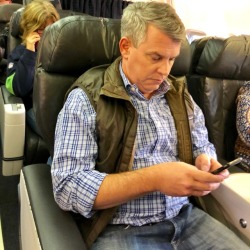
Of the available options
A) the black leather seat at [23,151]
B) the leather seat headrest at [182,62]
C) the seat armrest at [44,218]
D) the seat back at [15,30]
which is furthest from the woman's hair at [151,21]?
the seat back at [15,30]

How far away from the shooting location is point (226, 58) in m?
1.44

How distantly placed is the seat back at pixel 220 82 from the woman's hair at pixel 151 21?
530 millimetres

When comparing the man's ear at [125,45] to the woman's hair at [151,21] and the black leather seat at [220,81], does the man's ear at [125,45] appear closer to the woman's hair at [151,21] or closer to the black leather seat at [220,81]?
the woman's hair at [151,21]

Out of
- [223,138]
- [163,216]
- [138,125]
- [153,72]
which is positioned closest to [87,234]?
[163,216]

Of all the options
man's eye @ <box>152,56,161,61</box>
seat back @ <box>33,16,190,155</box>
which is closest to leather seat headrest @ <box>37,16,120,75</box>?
seat back @ <box>33,16,190,155</box>

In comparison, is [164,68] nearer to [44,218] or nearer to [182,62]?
[182,62]

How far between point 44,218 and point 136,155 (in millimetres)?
325

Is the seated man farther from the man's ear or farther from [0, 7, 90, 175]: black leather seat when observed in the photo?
[0, 7, 90, 175]: black leather seat

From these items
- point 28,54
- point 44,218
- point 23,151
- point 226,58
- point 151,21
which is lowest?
point 23,151

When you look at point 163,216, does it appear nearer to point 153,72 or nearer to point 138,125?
point 138,125

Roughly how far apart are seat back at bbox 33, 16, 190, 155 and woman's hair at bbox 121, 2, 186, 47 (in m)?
0.18

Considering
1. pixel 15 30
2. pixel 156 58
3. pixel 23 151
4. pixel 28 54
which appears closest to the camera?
pixel 156 58

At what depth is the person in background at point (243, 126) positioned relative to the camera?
1353 mm

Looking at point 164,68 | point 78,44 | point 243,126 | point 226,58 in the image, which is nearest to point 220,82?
point 226,58
